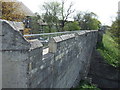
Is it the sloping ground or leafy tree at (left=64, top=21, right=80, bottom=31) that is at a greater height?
leafy tree at (left=64, top=21, right=80, bottom=31)

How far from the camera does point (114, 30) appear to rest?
1374cm

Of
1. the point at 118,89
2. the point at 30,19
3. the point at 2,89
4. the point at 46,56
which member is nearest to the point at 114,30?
the point at 118,89

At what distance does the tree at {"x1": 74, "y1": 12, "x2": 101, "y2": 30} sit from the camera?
97.9 feet

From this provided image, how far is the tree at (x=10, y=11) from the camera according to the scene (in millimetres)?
12367

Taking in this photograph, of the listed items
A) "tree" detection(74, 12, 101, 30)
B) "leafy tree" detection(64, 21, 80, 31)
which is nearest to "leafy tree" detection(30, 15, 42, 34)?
"leafy tree" detection(64, 21, 80, 31)

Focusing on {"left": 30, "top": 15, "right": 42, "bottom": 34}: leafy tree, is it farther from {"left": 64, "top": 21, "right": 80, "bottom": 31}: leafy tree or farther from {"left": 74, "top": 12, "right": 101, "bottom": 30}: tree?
{"left": 74, "top": 12, "right": 101, "bottom": 30}: tree

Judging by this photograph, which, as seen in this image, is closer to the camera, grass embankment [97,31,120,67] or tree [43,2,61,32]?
grass embankment [97,31,120,67]

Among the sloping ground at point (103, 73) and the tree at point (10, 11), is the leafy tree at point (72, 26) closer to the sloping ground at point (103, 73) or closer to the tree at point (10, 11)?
the sloping ground at point (103, 73)

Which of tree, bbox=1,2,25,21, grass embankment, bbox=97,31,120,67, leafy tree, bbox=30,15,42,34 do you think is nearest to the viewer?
tree, bbox=1,2,25,21

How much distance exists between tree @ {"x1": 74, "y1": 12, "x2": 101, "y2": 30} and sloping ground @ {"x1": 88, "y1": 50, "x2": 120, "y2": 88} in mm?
17419

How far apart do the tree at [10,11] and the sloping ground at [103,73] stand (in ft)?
27.3

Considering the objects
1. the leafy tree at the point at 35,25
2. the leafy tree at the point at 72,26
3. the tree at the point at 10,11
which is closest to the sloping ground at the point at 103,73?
the tree at the point at 10,11

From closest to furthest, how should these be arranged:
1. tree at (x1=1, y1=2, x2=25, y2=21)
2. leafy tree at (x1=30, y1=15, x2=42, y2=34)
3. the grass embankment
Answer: tree at (x1=1, y1=2, x2=25, y2=21) → the grass embankment → leafy tree at (x1=30, y1=15, x2=42, y2=34)

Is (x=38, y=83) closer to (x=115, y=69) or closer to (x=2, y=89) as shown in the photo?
(x=2, y=89)
